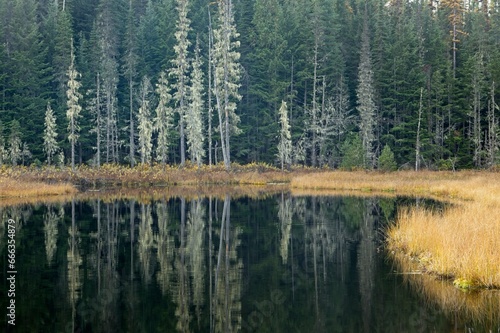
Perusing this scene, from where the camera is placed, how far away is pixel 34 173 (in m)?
44.7

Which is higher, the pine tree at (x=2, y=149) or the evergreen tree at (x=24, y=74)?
the evergreen tree at (x=24, y=74)

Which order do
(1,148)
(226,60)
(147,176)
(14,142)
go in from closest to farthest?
(1,148) → (147,176) → (14,142) → (226,60)

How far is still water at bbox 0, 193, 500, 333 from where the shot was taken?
32.8 feet

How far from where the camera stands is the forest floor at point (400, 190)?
42.1 ft

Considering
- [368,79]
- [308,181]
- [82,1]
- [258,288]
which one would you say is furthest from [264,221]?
[82,1]

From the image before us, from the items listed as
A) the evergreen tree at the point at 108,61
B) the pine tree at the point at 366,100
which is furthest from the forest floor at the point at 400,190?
the evergreen tree at the point at 108,61

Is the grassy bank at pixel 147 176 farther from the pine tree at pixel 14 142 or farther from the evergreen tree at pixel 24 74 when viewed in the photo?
the evergreen tree at pixel 24 74

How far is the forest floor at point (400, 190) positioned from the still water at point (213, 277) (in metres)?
1.04

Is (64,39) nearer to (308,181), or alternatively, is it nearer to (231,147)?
(231,147)

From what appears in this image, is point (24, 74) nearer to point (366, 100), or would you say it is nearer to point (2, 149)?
point (2, 149)

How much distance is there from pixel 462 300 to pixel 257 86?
55.1m

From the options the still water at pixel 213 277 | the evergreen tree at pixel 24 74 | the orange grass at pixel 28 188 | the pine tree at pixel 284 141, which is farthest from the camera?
the evergreen tree at pixel 24 74

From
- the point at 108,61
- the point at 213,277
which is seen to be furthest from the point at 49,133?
the point at 213,277

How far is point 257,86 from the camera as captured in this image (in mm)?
64312
